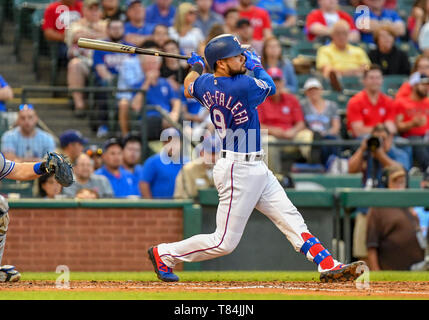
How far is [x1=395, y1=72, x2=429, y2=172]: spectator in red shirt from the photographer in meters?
12.2

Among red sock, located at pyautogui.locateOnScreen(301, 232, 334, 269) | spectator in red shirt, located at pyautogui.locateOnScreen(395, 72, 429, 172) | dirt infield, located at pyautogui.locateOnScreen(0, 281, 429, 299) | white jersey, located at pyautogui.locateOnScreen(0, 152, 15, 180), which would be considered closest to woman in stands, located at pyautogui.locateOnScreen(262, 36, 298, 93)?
spectator in red shirt, located at pyautogui.locateOnScreen(395, 72, 429, 172)

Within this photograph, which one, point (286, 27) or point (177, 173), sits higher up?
point (286, 27)

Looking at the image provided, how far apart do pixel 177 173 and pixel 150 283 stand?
137 inches

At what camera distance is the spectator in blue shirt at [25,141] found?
10.6 m

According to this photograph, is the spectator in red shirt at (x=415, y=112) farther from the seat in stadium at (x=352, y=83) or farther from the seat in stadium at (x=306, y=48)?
the seat in stadium at (x=306, y=48)

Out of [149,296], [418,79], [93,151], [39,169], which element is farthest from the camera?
[418,79]

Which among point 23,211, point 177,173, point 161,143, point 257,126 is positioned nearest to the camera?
point 257,126

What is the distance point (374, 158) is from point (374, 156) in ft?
0.09

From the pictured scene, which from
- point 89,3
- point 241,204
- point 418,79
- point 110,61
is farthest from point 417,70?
point 241,204

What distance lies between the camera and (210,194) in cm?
1012

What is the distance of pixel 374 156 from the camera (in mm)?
10797

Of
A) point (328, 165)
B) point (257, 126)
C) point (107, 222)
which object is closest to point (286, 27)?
point (328, 165)

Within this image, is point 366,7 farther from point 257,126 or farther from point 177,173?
point 257,126

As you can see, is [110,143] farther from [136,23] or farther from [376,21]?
[376,21]
